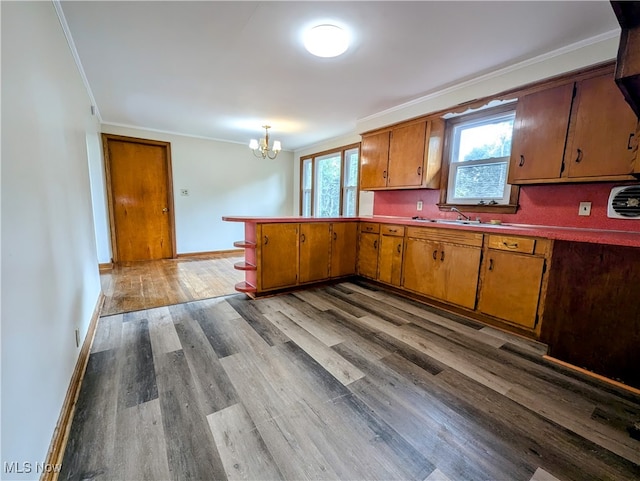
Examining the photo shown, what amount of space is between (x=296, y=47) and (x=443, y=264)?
2.40 metres

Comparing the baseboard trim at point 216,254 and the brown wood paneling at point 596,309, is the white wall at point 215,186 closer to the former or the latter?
the baseboard trim at point 216,254

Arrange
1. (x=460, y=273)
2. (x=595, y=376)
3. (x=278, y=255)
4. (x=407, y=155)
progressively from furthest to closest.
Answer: (x=407, y=155)
(x=278, y=255)
(x=460, y=273)
(x=595, y=376)

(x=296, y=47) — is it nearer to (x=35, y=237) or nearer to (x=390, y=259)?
(x=35, y=237)

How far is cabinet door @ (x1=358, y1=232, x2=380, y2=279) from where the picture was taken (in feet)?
11.4

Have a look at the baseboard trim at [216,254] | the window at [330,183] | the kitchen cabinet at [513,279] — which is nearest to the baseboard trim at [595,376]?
the kitchen cabinet at [513,279]

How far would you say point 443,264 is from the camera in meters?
2.73

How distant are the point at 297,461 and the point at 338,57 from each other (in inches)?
109

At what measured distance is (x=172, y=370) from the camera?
1.72m

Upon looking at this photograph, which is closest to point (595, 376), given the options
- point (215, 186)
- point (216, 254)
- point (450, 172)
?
point (450, 172)

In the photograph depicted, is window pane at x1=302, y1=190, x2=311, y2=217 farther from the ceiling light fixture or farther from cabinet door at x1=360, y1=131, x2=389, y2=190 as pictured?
the ceiling light fixture

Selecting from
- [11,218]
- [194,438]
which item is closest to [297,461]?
[194,438]

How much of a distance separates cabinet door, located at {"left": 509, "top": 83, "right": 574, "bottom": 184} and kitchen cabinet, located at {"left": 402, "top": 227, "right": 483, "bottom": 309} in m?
0.73

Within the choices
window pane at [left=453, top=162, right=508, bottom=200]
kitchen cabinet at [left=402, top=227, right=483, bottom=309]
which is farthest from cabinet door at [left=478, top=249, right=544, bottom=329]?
window pane at [left=453, top=162, right=508, bottom=200]

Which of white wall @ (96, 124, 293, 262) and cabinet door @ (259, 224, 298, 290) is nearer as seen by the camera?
cabinet door @ (259, 224, 298, 290)
